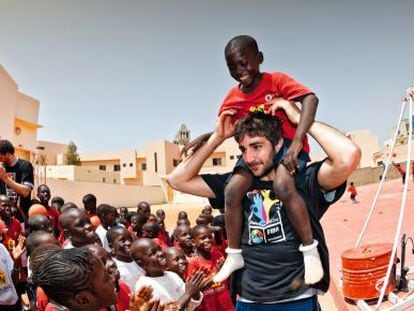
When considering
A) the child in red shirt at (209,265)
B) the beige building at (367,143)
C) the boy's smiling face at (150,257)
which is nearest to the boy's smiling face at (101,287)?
the boy's smiling face at (150,257)

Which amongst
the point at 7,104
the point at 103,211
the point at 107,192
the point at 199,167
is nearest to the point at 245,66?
the point at 199,167

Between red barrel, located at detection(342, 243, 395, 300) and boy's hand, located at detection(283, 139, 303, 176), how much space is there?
3.57 metres

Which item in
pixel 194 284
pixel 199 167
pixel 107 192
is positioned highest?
pixel 199 167

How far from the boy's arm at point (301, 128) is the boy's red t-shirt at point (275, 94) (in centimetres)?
5

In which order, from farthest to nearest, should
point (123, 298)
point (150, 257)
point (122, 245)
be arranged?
point (122, 245)
point (150, 257)
point (123, 298)

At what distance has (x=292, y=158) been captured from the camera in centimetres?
168

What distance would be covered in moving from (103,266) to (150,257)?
1583 mm

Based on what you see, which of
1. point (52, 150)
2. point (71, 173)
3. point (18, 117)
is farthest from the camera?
point (52, 150)

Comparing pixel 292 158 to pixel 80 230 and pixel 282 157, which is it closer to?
pixel 282 157

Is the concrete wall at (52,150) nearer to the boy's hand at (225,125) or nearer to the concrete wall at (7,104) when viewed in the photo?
the concrete wall at (7,104)

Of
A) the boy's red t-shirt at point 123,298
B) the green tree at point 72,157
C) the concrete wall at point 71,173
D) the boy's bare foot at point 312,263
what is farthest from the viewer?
the green tree at point 72,157

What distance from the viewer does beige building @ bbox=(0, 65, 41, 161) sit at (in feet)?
86.3

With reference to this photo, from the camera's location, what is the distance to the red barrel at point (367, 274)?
15.6 feet

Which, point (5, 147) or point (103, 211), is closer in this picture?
point (5, 147)
